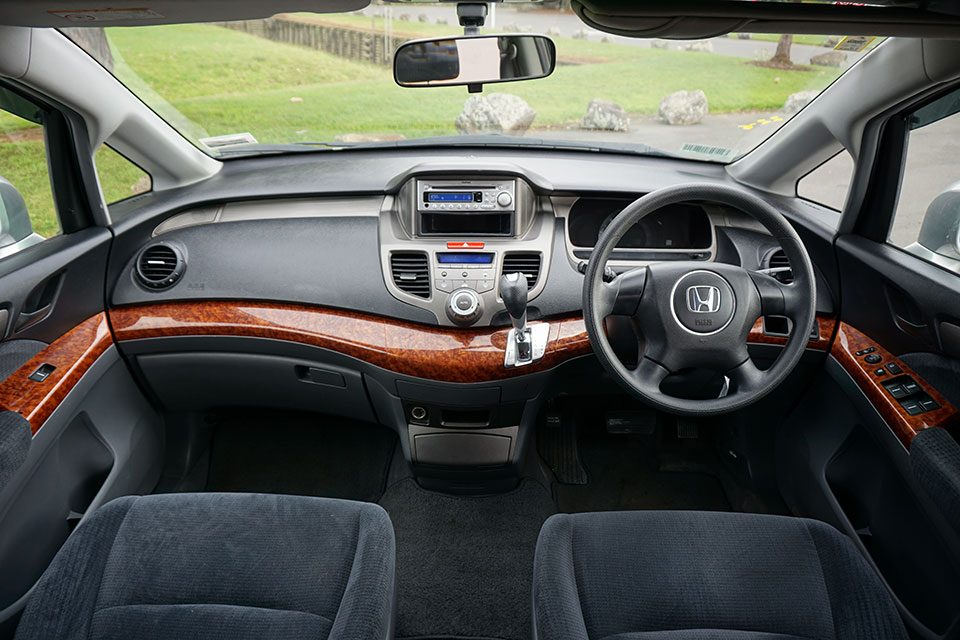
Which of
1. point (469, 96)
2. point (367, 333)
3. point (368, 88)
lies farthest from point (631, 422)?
point (368, 88)

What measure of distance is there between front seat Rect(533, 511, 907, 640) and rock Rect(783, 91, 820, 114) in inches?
52.9

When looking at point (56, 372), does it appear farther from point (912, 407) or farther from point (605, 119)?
point (912, 407)

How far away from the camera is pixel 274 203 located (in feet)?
7.51

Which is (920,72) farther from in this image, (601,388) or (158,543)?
(158,543)

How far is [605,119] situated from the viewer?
7.86 ft

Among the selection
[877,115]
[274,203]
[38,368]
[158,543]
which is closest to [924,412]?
[877,115]

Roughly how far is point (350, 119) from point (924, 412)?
225cm

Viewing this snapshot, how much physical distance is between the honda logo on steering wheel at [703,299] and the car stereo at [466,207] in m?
0.67

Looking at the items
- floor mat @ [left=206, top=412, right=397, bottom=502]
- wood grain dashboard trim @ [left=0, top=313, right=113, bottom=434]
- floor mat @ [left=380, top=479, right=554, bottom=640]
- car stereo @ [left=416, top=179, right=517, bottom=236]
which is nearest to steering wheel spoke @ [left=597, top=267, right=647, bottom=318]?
car stereo @ [left=416, top=179, right=517, bottom=236]

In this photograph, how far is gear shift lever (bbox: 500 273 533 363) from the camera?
1765 millimetres

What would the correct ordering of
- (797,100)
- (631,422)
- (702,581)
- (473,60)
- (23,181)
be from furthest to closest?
(631,422) → (797,100) → (23,181) → (473,60) → (702,581)

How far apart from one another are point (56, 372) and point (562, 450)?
1965mm

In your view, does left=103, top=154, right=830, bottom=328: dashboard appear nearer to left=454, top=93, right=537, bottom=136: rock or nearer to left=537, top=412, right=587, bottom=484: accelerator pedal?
left=454, top=93, right=537, bottom=136: rock

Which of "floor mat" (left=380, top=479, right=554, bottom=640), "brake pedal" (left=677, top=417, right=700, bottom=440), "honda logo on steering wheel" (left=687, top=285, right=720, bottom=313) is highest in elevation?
"honda logo on steering wheel" (left=687, top=285, right=720, bottom=313)
